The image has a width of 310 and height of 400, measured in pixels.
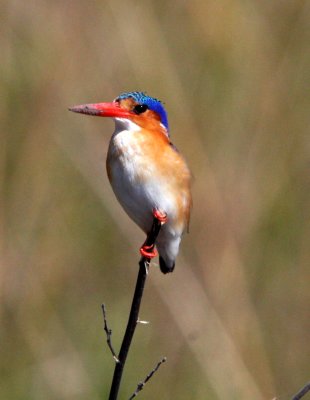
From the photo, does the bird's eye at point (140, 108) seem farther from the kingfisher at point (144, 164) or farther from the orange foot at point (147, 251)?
the orange foot at point (147, 251)

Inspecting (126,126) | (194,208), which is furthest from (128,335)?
(194,208)

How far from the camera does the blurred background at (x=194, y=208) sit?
13.3 ft

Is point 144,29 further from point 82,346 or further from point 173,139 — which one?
point 82,346

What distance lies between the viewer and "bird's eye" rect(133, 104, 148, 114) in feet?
10.0

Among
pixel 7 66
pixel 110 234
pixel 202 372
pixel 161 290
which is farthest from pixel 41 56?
pixel 202 372

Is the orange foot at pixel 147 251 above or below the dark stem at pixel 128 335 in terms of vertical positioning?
below

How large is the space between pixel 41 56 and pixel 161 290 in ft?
3.58

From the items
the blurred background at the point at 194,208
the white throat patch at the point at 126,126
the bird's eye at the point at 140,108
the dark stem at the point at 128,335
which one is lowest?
the blurred background at the point at 194,208

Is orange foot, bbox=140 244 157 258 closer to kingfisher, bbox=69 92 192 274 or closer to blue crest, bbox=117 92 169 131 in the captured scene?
kingfisher, bbox=69 92 192 274

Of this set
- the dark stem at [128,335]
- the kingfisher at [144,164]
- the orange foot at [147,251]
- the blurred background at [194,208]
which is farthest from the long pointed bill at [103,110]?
the blurred background at [194,208]

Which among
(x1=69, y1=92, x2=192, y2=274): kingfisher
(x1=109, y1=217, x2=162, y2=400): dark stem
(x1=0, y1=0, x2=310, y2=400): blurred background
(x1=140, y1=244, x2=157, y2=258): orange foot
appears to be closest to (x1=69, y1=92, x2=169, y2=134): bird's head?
(x1=69, y1=92, x2=192, y2=274): kingfisher

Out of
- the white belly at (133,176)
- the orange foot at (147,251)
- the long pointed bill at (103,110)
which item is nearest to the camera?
the long pointed bill at (103,110)

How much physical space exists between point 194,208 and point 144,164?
1245 mm

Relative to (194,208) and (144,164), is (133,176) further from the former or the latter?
(194,208)
